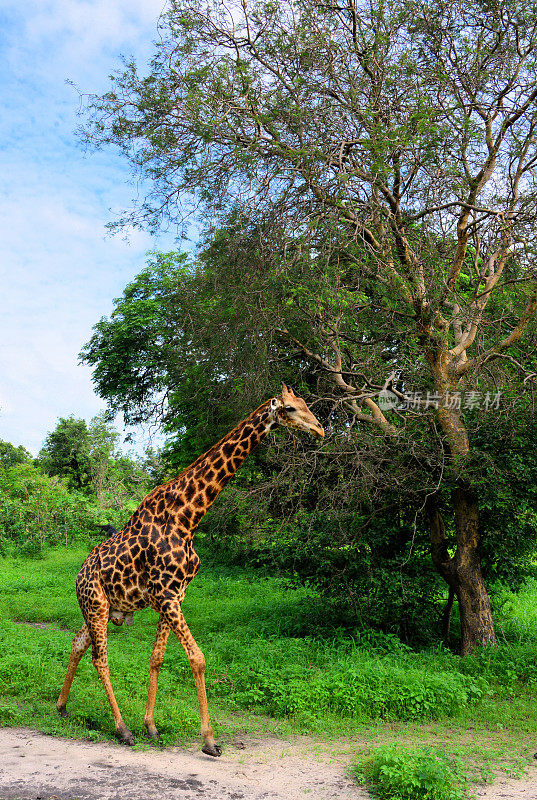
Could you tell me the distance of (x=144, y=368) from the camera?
21891 millimetres

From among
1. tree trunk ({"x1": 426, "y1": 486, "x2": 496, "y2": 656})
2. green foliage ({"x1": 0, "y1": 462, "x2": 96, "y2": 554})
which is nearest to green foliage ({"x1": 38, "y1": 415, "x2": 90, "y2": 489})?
green foliage ({"x1": 0, "y1": 462, "x2": 96, "y2": 554})

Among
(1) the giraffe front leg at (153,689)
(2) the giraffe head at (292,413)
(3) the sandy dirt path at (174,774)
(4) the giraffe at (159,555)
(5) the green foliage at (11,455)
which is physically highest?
(5) the green foliage at (11,455)

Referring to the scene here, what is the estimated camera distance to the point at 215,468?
6.42m

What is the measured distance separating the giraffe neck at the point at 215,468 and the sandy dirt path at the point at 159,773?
2.00m

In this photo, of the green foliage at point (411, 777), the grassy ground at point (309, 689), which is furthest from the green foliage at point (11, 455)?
the green foliage at point (411, 777)

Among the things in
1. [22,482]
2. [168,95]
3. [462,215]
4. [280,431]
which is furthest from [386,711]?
[22,482]

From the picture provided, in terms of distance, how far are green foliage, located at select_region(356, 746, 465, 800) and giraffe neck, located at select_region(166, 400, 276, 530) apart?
257 cm

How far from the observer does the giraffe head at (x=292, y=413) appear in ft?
21.0

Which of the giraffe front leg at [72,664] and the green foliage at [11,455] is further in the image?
the green foliage at [11,455]

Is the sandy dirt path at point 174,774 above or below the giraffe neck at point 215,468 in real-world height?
below

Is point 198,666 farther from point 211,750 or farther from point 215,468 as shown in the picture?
point 215,468

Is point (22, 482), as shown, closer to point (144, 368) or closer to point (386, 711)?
point (144, 368)

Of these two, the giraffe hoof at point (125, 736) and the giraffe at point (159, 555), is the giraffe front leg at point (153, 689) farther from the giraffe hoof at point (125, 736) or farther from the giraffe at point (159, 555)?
the giraffe hoof at point (125, 736)

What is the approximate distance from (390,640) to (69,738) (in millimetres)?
4902
